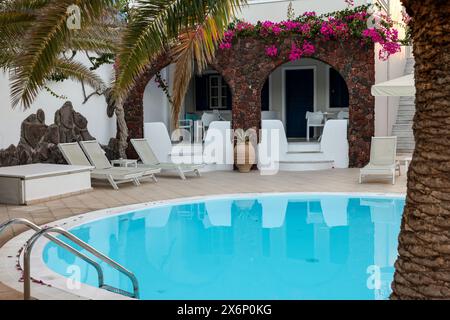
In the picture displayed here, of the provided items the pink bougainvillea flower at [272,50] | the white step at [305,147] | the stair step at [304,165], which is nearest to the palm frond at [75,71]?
the pink bougainvillea flower at [272,50]

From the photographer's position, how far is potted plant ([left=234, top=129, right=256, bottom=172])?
15070 millimetres

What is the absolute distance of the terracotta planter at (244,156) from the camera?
15.1m

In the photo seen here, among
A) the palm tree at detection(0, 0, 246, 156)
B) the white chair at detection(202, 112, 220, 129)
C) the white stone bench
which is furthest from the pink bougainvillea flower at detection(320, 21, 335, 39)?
the palm tree at detection(0, 0, 246, 156)

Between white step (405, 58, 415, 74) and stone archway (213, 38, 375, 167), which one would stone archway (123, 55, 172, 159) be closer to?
stone archway (213, 38, 375, 167)

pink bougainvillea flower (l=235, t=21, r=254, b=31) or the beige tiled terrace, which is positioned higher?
pink bougainvillea flower (l=235, t=21, r=254, b=31)

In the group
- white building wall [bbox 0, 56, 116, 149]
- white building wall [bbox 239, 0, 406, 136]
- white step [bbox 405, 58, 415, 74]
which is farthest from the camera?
white step [bbox 405, 58, 415, 74]

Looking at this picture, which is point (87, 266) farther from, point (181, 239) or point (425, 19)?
point (425, 19)

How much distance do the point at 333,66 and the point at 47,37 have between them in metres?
11.7

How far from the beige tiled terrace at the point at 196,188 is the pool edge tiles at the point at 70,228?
33cm

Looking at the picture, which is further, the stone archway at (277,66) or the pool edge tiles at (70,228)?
the stone archway at (277,66)

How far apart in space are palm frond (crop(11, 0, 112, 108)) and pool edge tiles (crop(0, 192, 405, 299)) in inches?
73.9

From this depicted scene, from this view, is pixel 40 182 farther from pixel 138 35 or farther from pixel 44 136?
pixel 138 35

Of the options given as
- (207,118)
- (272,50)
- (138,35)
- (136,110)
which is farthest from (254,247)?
(207,118)

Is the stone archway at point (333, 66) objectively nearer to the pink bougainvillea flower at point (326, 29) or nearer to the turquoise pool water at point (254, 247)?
the pink bougainvillea flower at point (326, 29)
